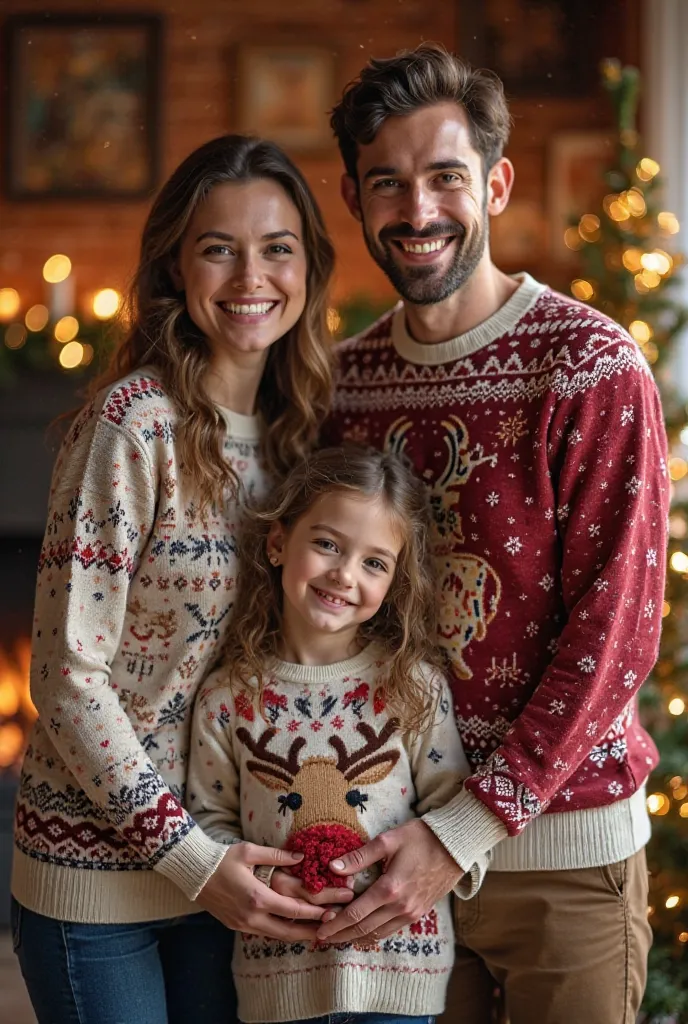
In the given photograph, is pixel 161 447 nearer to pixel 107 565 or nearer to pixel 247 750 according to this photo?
pixel 107 565

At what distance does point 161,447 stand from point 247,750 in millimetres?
435

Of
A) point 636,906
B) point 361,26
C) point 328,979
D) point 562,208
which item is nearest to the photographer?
point 328,979

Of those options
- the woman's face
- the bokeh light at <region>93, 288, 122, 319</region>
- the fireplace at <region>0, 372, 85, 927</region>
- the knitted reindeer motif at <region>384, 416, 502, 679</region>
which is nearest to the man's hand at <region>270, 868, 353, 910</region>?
A: the knitted reindeer motif at <region>384, 416, 502, 679</region>

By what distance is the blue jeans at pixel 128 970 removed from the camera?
150 centimetres

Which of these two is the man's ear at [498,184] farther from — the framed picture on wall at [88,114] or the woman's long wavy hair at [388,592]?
the framed picture on wall at [88,114]

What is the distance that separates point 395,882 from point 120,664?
48 cm

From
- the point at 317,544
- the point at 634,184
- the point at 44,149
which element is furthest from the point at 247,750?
the point at 44,149

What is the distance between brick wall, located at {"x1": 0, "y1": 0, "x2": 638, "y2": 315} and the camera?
3.74 meters

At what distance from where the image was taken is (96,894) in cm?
150

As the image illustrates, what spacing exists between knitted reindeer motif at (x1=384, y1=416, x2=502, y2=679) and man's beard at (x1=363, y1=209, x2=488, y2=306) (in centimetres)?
19

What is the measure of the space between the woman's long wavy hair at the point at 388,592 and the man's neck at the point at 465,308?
22 cm

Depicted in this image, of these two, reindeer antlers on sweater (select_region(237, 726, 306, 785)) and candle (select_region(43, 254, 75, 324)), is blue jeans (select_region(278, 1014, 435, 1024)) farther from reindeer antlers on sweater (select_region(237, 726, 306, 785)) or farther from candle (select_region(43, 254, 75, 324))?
candle (select_region(43, 254, 75, 324))

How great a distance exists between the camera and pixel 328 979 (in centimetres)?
146

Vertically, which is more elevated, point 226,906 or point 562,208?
point 562,208
